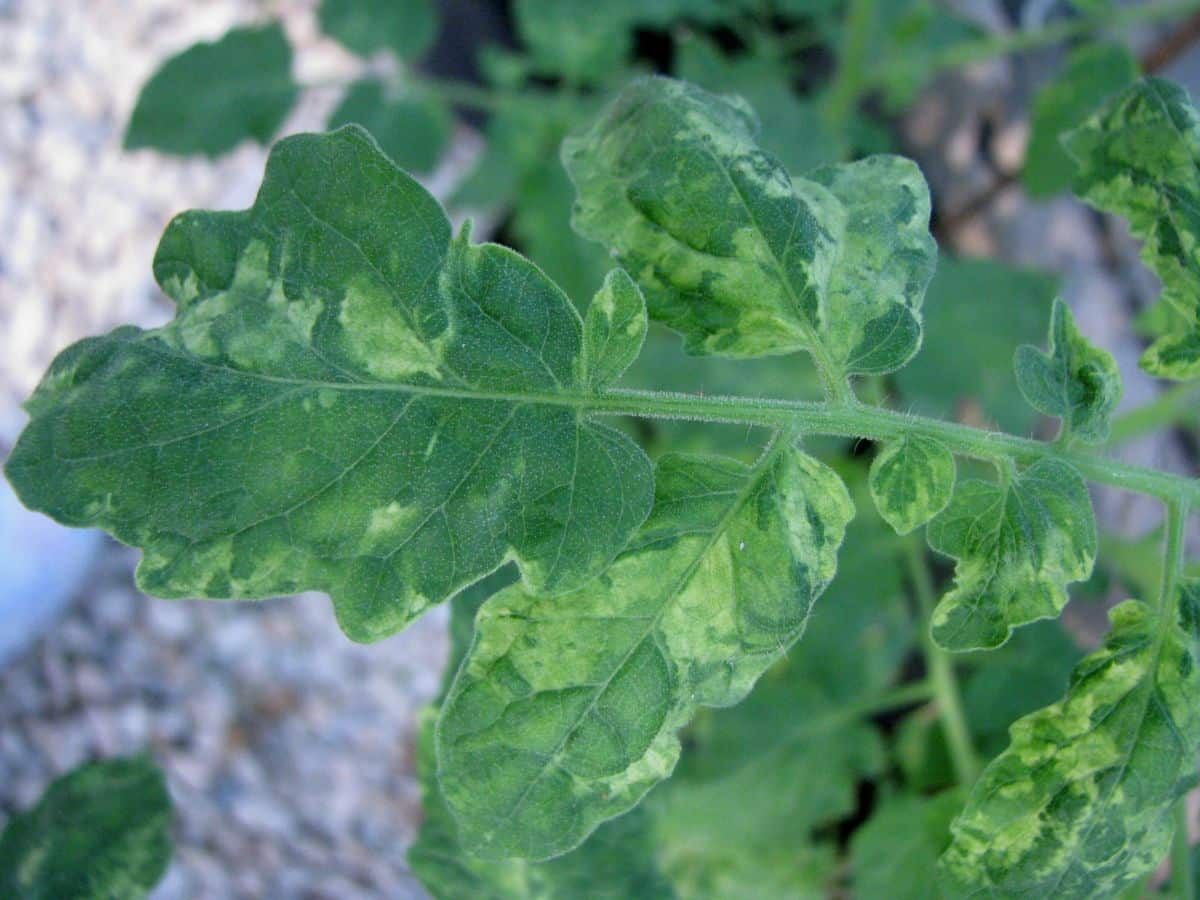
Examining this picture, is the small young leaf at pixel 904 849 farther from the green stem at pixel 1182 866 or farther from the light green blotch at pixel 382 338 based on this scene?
the light green blotch at pixel 382 338

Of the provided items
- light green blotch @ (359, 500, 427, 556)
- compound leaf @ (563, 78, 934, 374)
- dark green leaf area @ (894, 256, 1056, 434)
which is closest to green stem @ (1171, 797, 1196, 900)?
compound leaf @ (563, 78, 934, 374)

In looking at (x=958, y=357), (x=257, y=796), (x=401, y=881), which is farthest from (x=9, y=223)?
(x=958, y=357)

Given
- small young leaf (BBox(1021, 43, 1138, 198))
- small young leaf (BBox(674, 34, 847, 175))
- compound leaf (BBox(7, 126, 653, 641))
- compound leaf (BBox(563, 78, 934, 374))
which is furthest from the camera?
small young leaf (BBox(674, 34, 847, 175))

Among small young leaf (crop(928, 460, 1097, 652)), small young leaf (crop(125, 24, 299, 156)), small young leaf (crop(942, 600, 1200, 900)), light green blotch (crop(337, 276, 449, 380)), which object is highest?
small young leaf (crop(125, 24, 299, 156))

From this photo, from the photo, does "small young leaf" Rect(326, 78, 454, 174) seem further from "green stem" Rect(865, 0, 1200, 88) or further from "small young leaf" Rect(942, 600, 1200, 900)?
"small young leaf" Rect(942, 600, 1200, 900)

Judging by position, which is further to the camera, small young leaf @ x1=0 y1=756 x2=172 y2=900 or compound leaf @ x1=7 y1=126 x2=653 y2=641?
small young leaf @ x1=0 y1=756 x2=172 y2=900


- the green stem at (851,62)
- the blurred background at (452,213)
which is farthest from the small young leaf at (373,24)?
the green stem at (851,62)
